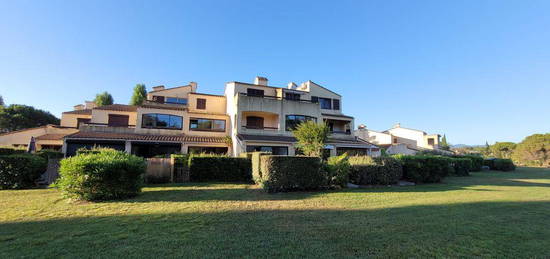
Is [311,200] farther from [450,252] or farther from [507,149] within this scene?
[507,149]

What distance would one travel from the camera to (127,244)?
4.51 m

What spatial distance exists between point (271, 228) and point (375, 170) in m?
10.4

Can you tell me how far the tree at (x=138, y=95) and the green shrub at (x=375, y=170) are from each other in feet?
146

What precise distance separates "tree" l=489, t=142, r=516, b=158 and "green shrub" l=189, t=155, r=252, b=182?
238 feet

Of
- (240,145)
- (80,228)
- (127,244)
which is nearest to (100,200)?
(80,228)

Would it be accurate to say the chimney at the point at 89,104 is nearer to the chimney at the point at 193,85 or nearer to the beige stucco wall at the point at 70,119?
the beige stucco wall at the point at 70,119

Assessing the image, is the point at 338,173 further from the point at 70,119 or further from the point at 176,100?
the point at 70,119

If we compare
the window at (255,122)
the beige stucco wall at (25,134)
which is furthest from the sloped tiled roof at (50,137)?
the window at (255,122)

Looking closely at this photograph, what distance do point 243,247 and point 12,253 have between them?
4.49m

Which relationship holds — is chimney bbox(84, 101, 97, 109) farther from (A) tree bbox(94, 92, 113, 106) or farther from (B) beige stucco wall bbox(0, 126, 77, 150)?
(A) tree bbox(94, 92, 113, 106)

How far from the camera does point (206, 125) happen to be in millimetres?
26531

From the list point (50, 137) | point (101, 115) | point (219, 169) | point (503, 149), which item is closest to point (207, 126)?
point (101, 115)

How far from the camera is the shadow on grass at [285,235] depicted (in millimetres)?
4242

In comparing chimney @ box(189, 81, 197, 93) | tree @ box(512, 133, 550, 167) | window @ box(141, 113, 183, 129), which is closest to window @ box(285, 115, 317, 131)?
window @ box(141, 113, 183, 129)
